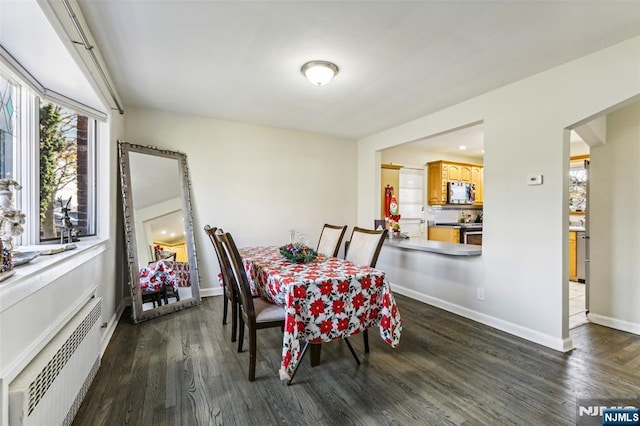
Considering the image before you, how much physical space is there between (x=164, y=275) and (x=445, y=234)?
5201 mm

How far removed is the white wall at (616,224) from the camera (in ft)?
9.82

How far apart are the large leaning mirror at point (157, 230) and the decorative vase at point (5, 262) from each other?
2.01 m

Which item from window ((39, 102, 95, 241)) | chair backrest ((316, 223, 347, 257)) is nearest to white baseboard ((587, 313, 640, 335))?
chair backrest ((316, 223, 347, 257))

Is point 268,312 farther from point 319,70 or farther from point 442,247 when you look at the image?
point 442,247

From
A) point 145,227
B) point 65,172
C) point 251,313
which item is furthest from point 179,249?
point 251,313

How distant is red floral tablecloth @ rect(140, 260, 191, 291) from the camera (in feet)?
11.0

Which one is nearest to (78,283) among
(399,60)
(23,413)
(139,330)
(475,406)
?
(23,413)

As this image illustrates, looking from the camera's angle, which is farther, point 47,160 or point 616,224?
point 616,224

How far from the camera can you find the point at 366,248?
9.00ft

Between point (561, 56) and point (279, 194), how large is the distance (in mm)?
3567

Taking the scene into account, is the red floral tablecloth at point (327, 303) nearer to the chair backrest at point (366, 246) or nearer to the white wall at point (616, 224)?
the chair backrest at point (366, 246)

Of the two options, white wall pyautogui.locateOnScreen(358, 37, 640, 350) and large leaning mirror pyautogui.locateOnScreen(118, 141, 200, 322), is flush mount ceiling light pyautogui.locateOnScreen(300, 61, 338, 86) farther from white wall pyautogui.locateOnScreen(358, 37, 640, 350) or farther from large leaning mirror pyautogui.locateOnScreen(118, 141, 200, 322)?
large leaning mirror pyautogui.locateOnScreen(118, 141, 200, 322)

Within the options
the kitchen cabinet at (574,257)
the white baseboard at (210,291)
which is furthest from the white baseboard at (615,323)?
the white baseboard at (210,291)

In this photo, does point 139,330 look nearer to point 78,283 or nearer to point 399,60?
point 78,283
